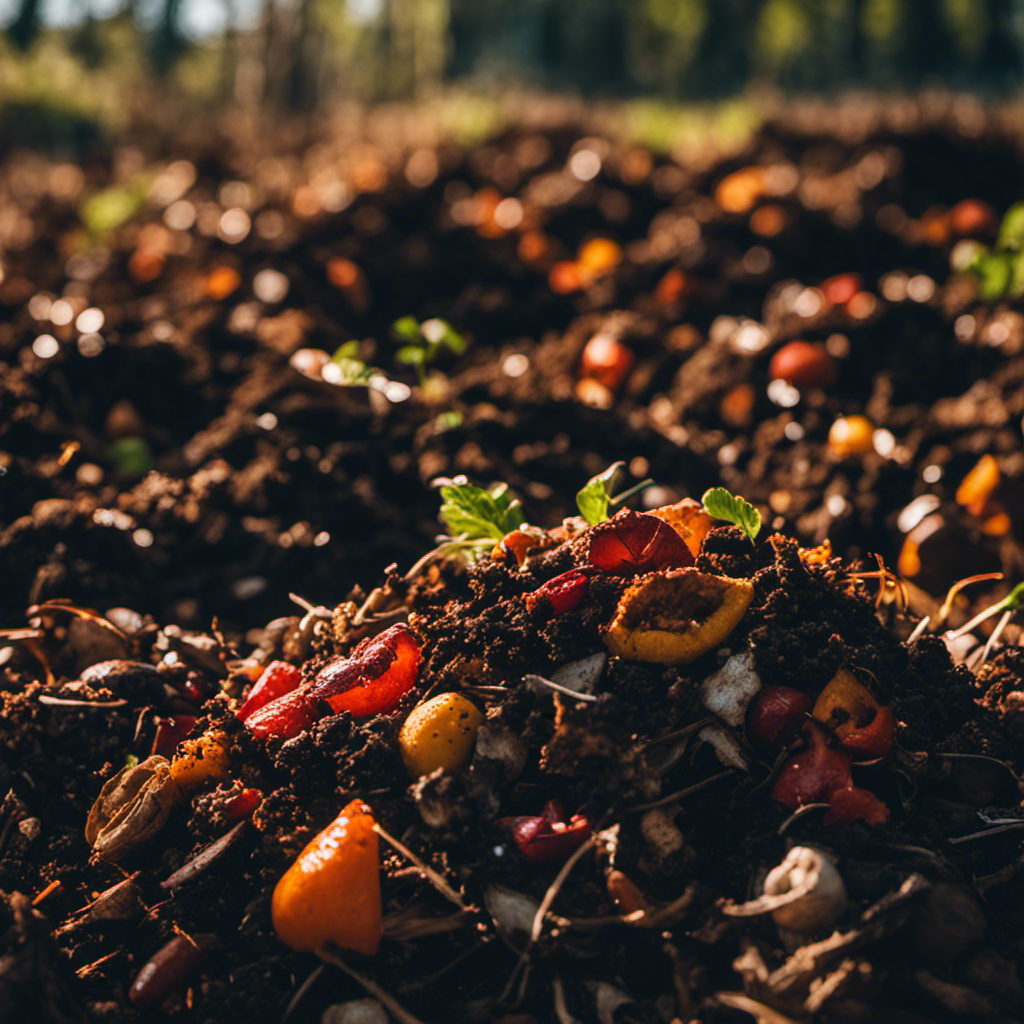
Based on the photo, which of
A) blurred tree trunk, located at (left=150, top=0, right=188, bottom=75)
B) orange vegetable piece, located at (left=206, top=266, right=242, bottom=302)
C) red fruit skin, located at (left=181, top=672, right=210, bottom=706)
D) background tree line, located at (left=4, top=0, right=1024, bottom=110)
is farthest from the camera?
blurred tree trunk, located at (left=150, top=0, right=188, bottom=75)

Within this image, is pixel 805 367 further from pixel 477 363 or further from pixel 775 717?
pixel 775 717

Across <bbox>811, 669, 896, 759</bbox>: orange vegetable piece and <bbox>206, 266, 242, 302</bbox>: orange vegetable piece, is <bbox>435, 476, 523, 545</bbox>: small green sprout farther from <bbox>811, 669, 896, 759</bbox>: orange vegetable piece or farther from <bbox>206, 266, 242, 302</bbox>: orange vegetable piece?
<bbox>206, 266, 242, 302</bbox>: orange vegetable piece

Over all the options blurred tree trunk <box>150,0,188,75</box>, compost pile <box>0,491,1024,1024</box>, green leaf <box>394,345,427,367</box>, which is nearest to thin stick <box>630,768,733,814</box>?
compost pile <box>0,491,1024,1024</box>

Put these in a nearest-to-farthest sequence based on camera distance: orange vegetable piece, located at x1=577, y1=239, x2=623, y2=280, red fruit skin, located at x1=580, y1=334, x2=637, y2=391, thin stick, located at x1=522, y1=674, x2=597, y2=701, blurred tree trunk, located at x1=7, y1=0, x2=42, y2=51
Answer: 1. thin stick, located at x1=522, y1=674, x2=597, y2=701
2. red fruit skin, located at x1=580, y1=334, x2=637, y2=391
3. orange vegetable piece, located at x1=577, y1=239, x2=623, y2=280
4. blurred tree trunk, located at x1=7, y1=0, x2=42, y2=51

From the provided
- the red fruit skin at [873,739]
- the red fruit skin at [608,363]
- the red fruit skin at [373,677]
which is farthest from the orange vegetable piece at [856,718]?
the red fruit skin at [608,363]

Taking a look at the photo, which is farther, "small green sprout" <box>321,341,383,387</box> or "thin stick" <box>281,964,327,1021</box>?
"small green sprout" <box>321,341,383,387</box>

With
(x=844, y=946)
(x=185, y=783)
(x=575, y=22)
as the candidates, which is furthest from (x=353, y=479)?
(x=575, y=22)
